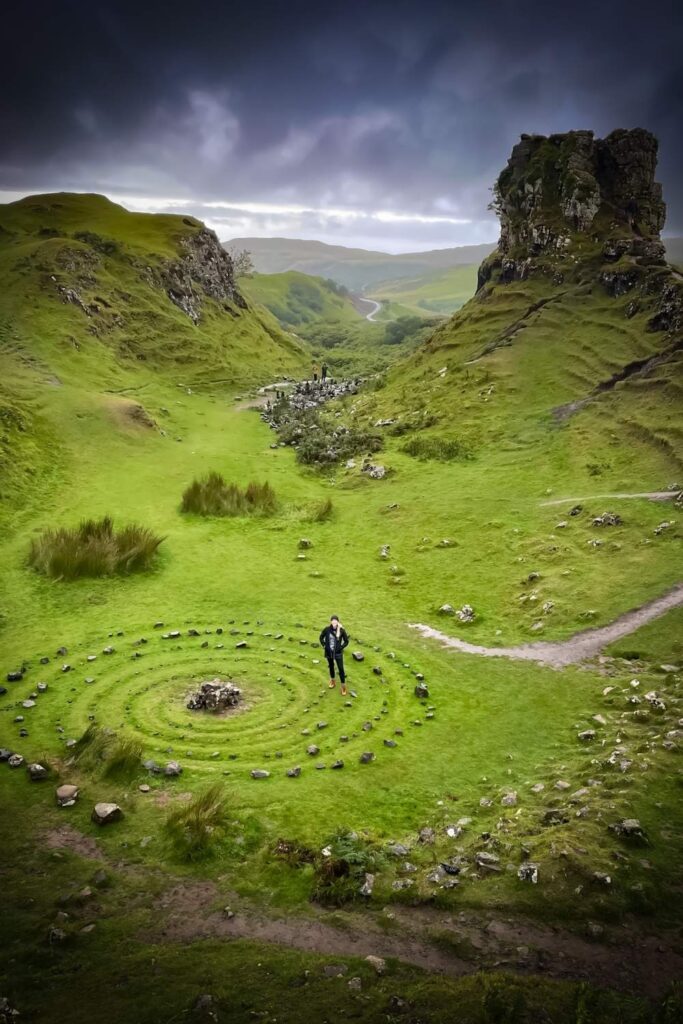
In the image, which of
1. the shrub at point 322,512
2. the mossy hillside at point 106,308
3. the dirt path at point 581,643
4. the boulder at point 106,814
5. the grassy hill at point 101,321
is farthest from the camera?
the mossy hillside at point 106,308

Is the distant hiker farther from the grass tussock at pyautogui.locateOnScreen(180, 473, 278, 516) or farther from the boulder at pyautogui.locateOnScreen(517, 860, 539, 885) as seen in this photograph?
the grass tussock at pyautogui.locateOnScreen(180, 473, 278, 516)

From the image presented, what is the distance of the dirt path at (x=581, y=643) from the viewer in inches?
795

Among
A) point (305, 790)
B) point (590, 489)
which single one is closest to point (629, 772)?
point (305, 790)

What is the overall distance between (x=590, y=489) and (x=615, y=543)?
7.70 m

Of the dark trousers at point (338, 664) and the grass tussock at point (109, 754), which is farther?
the dark trousers at point (338, 664)

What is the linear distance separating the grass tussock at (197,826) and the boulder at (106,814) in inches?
38.8

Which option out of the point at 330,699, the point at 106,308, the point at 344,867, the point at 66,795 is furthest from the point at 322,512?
the point at 106,308

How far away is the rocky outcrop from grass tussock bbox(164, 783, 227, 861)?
81045 mm

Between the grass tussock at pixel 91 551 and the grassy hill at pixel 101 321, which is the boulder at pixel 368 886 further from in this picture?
the grassy hill at pixel 101 321

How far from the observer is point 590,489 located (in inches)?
1328

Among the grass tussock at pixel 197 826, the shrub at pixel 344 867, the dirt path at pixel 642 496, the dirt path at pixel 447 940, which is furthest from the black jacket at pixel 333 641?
the dirt path at pixel 642 496

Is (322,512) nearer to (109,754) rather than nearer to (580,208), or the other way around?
(109,754)


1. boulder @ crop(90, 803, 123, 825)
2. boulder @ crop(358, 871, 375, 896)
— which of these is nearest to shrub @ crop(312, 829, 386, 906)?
boulder @ crop(358, 871, 375, 896)

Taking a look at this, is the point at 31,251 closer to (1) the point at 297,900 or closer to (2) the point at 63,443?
(2) the point at 63,443
